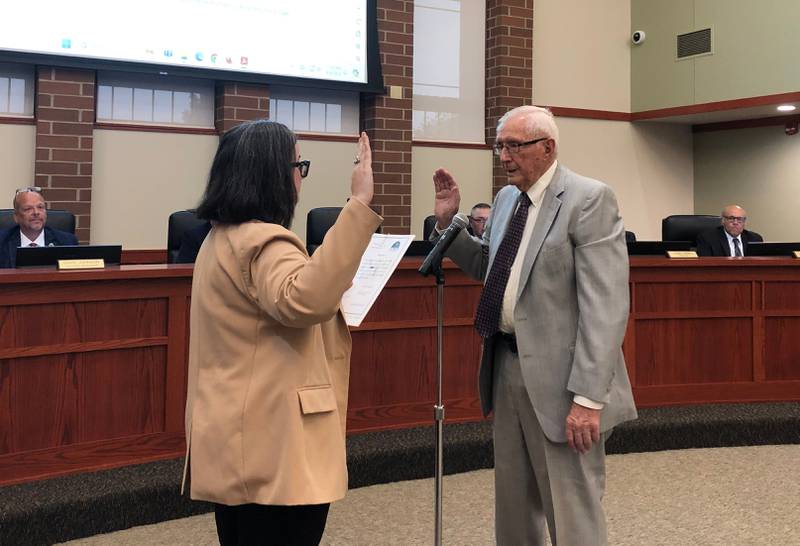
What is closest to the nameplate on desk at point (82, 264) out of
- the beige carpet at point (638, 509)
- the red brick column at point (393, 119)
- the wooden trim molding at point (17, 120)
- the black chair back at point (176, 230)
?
the beige carpet at point (638, 509)

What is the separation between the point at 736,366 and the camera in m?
3.95

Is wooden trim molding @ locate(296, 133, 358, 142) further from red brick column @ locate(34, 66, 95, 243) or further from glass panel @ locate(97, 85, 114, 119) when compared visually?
red brick column @ locate(34, 66, 95, 243)

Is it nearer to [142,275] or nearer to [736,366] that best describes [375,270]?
[142,275]

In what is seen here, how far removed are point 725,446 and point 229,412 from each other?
9.88 ft

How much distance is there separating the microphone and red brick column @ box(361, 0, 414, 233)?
164 inches

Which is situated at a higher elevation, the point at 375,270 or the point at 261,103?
the point at 261,103

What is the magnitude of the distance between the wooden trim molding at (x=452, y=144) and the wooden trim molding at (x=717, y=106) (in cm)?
181

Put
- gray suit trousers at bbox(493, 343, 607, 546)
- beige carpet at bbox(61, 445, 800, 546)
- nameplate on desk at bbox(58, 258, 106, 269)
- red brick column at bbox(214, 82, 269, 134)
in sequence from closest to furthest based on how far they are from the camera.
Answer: gray suit trousers at bbox(493, 343, 607, 546)
beige carpet at bbox(61, 445, 800, 546)
nameplate on desk at bbox(58, 258, 106, 269)
red brick column at bbox(214, 82, 269, 134)

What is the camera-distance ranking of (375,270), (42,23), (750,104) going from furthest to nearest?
(750,104) → (42,23) → (375,270)

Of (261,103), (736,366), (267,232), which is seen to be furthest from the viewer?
(261,103)

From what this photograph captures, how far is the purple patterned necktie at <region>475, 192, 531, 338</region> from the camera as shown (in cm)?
187

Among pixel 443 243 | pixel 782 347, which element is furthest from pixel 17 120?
pixel 782 347

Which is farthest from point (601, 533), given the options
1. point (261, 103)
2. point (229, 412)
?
point (261, 103)

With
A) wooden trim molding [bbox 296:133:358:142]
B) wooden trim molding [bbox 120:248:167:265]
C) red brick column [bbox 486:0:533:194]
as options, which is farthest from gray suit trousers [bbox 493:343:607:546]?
red brick column [bbox 486:0:533:194]
